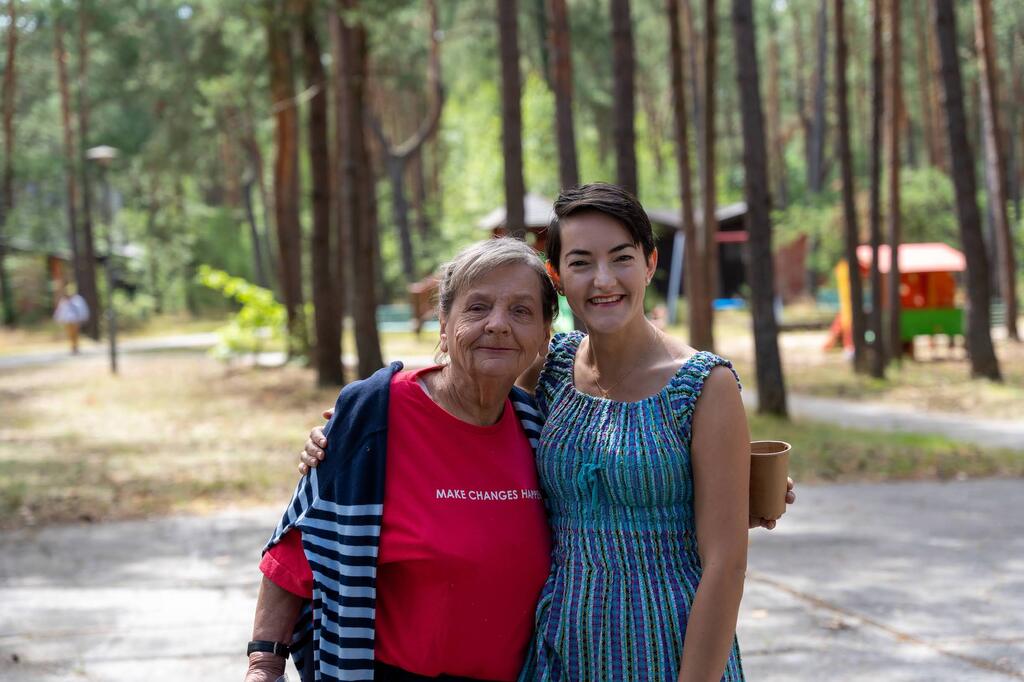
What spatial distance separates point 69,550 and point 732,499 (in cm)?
626

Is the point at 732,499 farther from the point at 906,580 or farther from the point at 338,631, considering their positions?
the point at 906,580

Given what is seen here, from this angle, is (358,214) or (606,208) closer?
(606,208)

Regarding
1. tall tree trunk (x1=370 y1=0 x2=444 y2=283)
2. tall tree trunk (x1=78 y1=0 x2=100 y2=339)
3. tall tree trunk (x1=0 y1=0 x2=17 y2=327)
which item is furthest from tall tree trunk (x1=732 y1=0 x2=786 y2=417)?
tall tree trunk (x1=0 y1=0 x2=17 y2=327)

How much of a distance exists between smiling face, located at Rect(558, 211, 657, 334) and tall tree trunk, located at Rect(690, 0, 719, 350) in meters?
14.2

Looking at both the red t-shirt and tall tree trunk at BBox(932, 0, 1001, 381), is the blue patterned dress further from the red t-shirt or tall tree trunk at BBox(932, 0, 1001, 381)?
tall tree trunk at BBox(932, 0, 1001, 381)

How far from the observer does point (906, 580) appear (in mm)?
6277

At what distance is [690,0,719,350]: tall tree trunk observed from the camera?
1670cm

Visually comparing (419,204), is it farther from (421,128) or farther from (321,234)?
(321,234)

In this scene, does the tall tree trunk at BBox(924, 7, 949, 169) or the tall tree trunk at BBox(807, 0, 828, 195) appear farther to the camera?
the tall tree trunk at BBox(807, 0, 828, 195)

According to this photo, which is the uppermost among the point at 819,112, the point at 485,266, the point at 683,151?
the point at 819,112

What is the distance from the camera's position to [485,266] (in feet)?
8.05

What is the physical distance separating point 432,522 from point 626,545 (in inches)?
15.4

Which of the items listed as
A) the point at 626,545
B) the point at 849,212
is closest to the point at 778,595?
the point at 626,545

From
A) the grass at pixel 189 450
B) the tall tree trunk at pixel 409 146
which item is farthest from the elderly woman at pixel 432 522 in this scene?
the tall tree trunk at pixel 409 146
